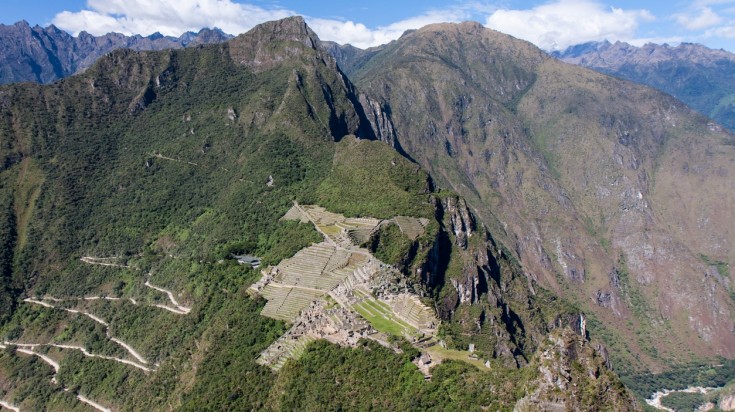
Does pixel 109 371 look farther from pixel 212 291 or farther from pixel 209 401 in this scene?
pixel 209 401

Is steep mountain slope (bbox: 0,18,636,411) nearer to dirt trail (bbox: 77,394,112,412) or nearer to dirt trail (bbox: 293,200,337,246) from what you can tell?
dirt trail (bbox: 77,394,112,412)

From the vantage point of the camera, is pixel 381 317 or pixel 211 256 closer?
pixel 381 317

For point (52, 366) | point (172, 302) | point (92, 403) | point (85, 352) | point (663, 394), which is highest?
point (172, 302)

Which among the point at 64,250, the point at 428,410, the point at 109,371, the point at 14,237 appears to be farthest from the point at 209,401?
the point at 14,237

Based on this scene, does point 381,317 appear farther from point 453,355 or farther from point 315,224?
point 315,224

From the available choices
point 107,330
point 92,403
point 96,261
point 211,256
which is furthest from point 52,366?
point 211,256

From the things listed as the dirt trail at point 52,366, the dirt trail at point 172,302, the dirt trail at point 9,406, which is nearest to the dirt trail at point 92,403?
the dirt trail at point 52,366

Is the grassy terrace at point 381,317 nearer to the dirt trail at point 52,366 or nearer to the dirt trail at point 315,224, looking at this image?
the dirt trail at point 315,224

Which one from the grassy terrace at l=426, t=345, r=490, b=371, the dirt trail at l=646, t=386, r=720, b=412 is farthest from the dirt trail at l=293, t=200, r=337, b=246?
the dirt trail at l=646, t=386, r=720, b=412
